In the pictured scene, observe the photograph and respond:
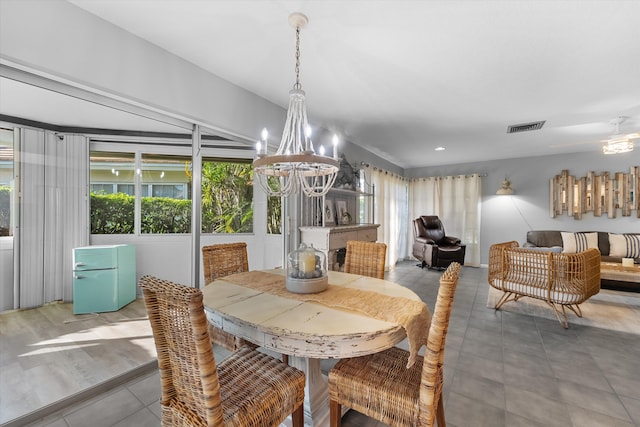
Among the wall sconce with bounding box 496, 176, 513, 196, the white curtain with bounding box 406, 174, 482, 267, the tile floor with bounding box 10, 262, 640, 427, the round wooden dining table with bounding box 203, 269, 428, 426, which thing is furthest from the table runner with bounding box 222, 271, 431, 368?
the white curtain with bounding box 406, 174, 482, 267

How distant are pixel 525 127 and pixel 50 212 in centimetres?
561

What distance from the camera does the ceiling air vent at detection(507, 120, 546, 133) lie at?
12.2 feet

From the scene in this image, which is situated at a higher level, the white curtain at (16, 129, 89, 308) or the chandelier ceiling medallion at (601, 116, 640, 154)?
the chandelier ceiling medallion at (601, 116, 640, 154)

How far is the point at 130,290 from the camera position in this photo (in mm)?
3100

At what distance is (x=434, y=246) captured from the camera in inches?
215

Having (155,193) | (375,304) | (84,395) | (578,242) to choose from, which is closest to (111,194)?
(155,193)

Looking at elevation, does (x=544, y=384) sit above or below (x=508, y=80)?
below

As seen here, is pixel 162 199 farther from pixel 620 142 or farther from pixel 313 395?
pixel 620 142

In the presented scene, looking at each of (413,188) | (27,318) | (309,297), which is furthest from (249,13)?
(413,188)

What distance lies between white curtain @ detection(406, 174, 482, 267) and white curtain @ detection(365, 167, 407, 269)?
1.20 ft

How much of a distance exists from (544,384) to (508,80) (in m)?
2.53

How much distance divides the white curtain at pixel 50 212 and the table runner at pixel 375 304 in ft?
5.93

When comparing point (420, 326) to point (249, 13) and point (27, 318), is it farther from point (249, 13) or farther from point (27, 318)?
point (27, 318)

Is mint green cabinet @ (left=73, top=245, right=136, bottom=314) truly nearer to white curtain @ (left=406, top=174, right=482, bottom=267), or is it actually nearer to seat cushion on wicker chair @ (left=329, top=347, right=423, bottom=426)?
seat cushion on wicker chair @ (left=329, top=347, right=423, bottom=426)
